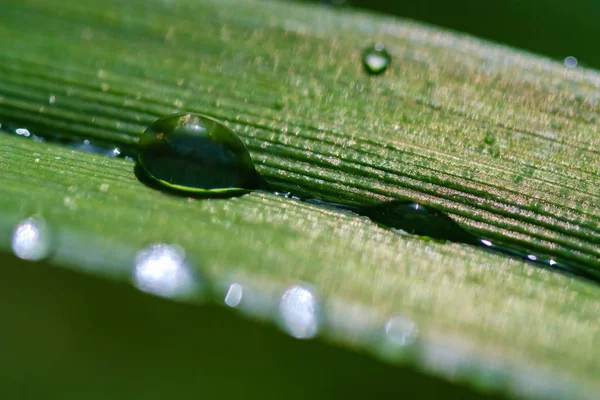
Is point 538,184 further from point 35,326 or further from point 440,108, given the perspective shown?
point 35,326

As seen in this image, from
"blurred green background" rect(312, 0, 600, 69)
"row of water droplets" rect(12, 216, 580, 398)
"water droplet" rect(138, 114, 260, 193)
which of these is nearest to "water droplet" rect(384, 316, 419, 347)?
"row of water droplets" rect(12, 216, 580, 398)

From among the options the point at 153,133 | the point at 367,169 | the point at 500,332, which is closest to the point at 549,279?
the point at 500,332

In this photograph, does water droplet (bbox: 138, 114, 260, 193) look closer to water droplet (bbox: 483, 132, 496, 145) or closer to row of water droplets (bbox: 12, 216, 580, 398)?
row of water droplets (bbox: 12, 216, 580, 398)

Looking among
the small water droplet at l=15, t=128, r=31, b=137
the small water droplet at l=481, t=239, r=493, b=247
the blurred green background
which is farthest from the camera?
the blurred green background

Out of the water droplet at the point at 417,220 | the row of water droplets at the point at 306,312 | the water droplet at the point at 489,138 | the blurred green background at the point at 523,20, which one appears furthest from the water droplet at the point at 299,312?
the blurred green background at the point at 523,20

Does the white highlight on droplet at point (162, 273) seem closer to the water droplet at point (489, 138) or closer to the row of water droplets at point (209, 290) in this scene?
the row of water droplets at point (209, 290)

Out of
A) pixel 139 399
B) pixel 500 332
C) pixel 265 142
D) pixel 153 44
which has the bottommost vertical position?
pixel 139 399

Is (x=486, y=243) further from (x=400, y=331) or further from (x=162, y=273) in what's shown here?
(x=162, y=273)
